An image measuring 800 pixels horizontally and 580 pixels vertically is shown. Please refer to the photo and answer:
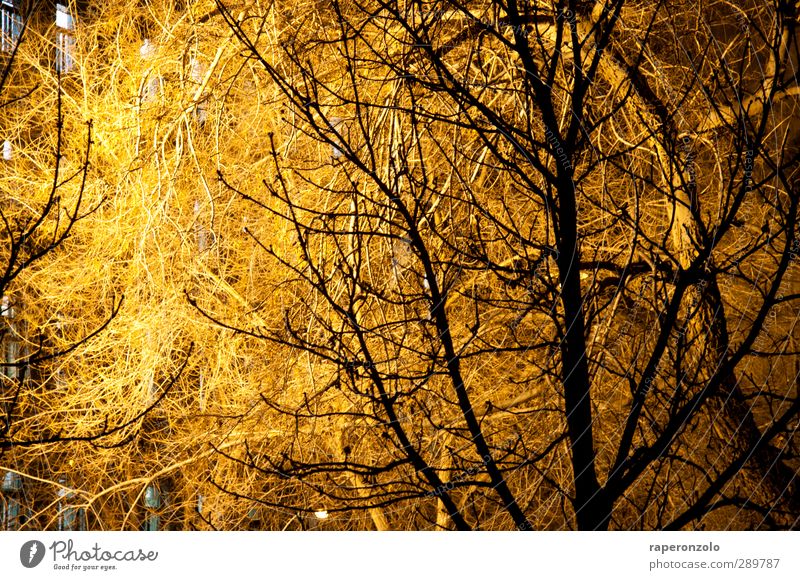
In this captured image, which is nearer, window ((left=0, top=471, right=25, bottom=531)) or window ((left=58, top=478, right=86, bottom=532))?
window ((left=58, top=478, right=86, bottom=532))

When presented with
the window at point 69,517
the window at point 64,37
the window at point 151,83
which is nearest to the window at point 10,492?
the window at point 69,517

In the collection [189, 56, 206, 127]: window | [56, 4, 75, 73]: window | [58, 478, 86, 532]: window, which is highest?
[56, 4, 75, 73]: window

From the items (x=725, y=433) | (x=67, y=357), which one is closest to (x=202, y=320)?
(x=67, y=357)
